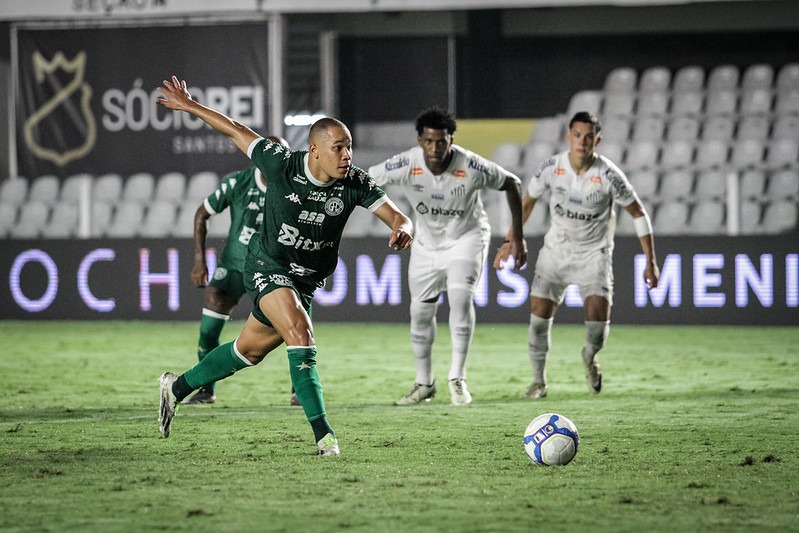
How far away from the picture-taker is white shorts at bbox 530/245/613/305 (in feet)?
31.4

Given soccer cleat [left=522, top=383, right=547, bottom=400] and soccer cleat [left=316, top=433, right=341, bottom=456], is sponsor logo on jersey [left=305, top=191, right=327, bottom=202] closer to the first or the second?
soccer cleat [left=316, top=433, right=341, bottom=456]

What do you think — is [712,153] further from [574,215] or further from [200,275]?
[200,275]

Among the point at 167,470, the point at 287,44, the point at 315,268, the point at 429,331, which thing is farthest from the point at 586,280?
the point at 287,44

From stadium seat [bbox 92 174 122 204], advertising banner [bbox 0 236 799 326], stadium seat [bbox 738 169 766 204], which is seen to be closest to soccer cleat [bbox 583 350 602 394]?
advertising banner [bbox 0 236 799 326]

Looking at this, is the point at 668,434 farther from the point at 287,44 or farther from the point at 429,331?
the point at 287,44

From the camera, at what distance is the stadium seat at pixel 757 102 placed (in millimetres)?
18828

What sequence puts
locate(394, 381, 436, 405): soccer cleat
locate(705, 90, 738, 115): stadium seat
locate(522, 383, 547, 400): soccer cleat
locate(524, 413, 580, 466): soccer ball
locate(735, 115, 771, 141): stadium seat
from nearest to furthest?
1. locate(524, 413, 580, 466): soccer ball
2. locate(394, 381, 436, 405): soccer cleat
3. locate(522, 383, 547, 400): soccer cleat
4. locate(735, 115, 771, 141): stadium seat
5. locate(705, 90, 738, 115): stadium seat

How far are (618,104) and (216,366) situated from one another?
13.7m

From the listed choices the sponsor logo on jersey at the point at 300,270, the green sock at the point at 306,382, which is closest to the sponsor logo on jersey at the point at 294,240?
the sponsor logo on jersey at the point at 300,270

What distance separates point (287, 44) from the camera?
1988 centimetres

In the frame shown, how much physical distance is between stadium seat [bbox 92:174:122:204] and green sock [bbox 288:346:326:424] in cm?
1145

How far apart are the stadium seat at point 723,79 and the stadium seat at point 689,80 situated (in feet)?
0.55

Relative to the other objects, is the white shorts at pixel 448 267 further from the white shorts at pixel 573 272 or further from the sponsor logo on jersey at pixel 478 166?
the white shorts at pixel 573 272

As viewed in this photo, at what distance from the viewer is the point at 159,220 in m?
17.5
